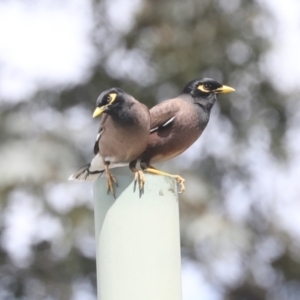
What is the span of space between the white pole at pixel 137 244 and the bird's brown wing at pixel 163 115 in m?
1.06

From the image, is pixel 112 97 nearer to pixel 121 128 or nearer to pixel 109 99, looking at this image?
pixel 109 99

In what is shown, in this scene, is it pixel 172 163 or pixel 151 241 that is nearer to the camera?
pixel 151 241

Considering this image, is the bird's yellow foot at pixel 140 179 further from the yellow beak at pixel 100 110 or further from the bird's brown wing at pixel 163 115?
the bird's brown wing at pixel 163 115

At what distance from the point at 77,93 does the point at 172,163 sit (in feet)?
4.78

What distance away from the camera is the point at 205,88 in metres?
5.24

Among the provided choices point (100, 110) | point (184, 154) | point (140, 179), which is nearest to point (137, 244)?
point (140, 179)

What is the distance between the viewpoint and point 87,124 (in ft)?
34.3

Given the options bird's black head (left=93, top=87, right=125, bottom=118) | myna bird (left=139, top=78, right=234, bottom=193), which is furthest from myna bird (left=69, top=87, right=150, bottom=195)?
myna bird (left=139, top=78, right=234, bottom=193)

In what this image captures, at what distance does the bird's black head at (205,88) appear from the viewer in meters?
5.22

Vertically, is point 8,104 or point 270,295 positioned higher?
point 8,104

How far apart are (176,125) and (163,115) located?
10 cm

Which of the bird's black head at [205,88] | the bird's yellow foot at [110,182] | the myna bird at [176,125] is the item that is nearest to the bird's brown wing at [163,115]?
the myna bird at [176,125]

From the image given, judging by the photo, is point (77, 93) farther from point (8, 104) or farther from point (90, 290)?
point (90, 290)

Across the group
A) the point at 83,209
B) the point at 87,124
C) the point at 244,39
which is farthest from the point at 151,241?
the point at 244,39
